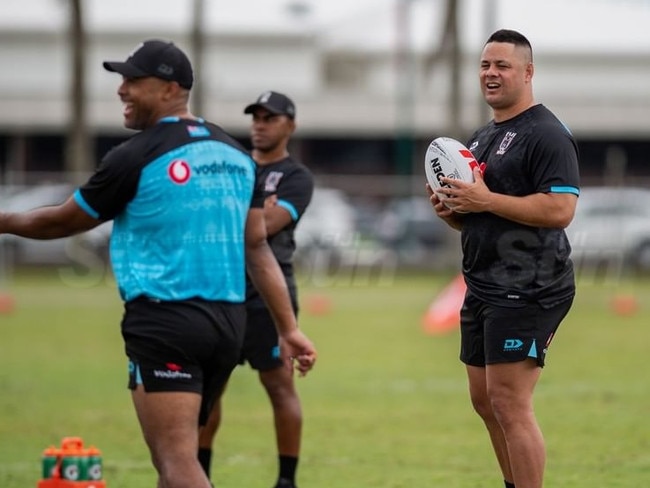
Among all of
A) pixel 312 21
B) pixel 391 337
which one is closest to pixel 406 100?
pixel 312 21

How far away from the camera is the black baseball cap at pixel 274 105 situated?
9.24 m

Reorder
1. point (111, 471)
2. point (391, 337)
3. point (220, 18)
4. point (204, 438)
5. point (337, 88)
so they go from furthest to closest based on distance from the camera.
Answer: point (337, 88), point (220, 18), point (391, 337), point (111, 471), point (204, 438)

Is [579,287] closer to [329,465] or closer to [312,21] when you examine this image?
[329,465]

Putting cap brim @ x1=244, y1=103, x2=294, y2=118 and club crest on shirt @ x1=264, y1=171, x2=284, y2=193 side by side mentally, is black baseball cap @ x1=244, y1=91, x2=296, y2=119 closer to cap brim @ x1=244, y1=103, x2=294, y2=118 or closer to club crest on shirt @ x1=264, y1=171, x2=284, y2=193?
cap brim @ x1=244, y1=103, x2=294, y2=118

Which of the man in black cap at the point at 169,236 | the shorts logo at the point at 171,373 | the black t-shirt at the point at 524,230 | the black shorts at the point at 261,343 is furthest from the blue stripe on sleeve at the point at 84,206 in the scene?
the black shorts at the point at 261,343

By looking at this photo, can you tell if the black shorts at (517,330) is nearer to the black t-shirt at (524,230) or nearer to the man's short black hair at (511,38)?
the black t-shirt at (524,230)

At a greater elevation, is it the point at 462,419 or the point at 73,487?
the point at 73,487

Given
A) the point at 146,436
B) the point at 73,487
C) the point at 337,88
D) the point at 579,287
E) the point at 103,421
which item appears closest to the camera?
the point at 146,436

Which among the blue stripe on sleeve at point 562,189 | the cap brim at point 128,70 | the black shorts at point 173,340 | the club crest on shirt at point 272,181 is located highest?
the cap brim at point 128,70

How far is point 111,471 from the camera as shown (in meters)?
9.49

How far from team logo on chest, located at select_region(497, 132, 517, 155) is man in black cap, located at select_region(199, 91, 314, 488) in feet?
7.36

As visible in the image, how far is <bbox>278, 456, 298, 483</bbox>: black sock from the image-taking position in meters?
8.84

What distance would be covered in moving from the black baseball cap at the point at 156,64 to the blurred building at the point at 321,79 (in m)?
41.8

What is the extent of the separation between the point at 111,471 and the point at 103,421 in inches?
100.0
